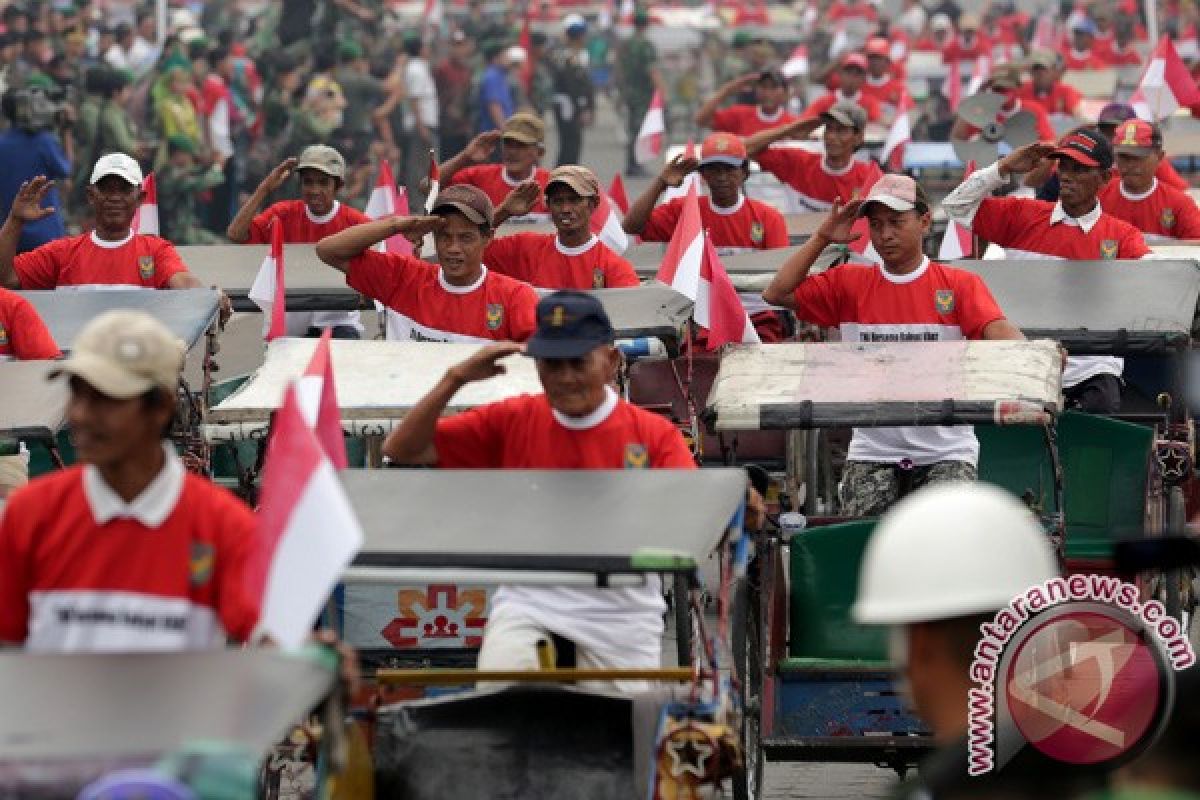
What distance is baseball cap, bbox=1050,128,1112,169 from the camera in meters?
13.4

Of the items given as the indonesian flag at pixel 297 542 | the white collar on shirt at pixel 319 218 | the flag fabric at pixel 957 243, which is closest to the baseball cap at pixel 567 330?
the indonesian flag at pixel 297 542

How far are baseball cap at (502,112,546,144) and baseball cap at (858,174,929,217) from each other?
608cm

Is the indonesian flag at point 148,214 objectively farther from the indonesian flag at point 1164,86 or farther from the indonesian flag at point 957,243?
the indonesian flag at point 1164,86

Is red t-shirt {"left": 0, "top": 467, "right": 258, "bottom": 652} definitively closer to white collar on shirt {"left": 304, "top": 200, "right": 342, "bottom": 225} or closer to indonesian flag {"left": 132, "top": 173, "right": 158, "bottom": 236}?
white collar on shirt {"left": 304, "top": 200, "right": 342, "bottom": 225}

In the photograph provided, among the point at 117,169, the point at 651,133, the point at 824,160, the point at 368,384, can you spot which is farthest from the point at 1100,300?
the point at 651,133

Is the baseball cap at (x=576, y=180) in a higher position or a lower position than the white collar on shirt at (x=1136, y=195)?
higher

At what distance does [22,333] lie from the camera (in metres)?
11.0

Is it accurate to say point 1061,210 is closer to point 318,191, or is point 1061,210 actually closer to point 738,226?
point 738,226

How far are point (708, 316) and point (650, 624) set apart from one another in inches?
121

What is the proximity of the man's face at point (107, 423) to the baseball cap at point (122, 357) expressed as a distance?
46mm

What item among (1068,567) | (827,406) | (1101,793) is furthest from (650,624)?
(1101,793)

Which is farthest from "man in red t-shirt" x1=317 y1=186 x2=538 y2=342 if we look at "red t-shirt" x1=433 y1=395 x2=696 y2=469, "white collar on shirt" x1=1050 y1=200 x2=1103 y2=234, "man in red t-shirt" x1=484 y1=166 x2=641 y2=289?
"white collar on shirt" x1=1050 y1=200 x2=1103 y2=234

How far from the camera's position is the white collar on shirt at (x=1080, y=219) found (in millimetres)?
13516

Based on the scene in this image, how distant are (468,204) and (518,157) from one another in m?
5.74
